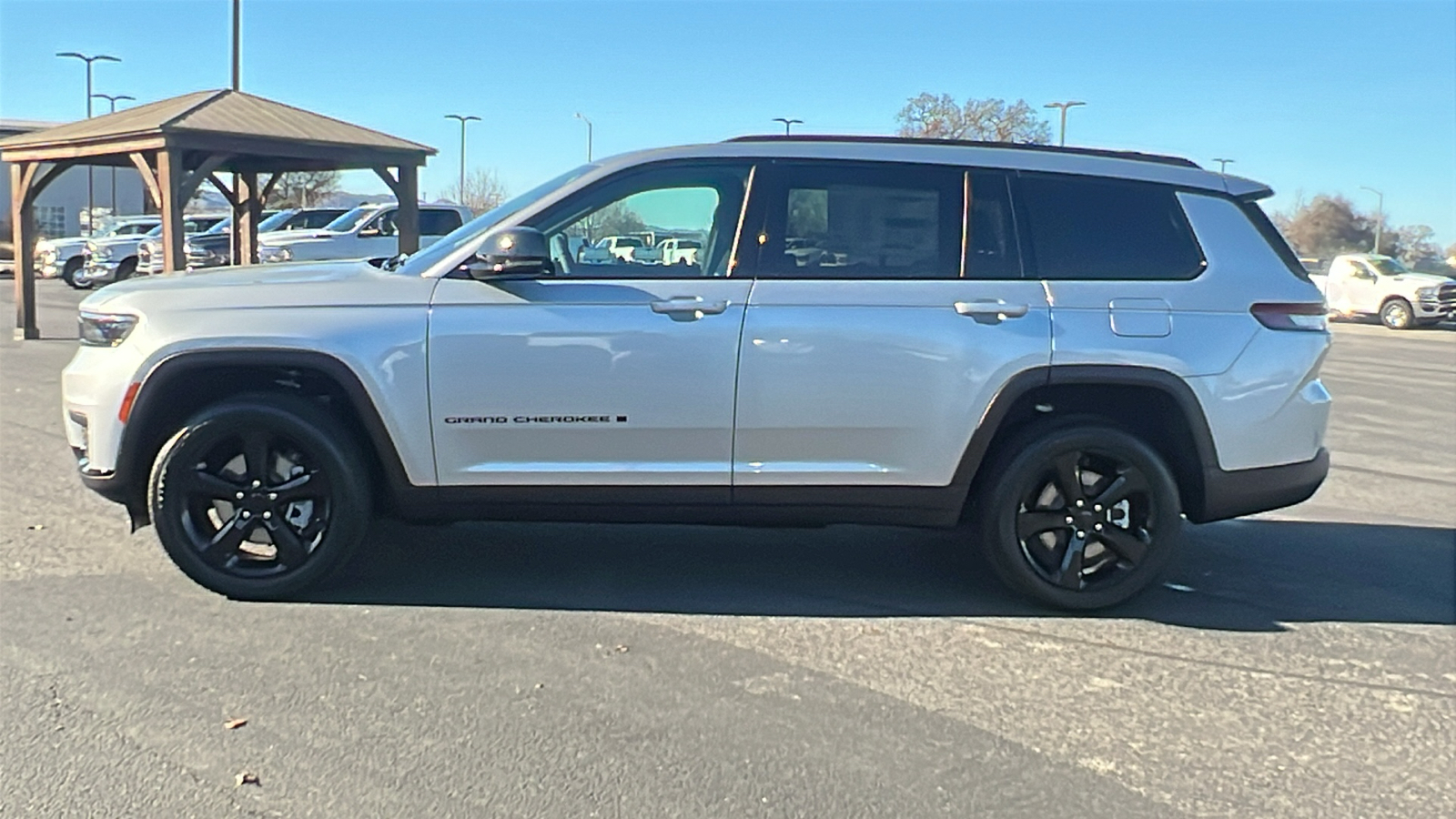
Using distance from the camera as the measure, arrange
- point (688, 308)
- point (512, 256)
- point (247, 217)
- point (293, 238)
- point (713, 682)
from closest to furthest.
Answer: point (713, 682), point (512, 256), point (688, 308), point (247, 217), point (293, 238)

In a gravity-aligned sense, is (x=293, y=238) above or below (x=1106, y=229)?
above

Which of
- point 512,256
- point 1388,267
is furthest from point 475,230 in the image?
point 1388,267

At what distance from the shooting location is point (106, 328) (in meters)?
4.74

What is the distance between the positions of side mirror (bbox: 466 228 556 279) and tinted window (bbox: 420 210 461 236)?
1623 centimetres

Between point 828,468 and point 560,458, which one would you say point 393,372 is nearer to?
point 560,458

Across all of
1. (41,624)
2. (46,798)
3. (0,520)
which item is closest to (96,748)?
(46,798)

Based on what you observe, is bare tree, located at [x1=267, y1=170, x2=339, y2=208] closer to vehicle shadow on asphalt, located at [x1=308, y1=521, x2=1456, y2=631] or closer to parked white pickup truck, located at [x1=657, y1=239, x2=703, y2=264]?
vehicle shadow on asphalt, located at [x1=308, y1=521, x2=1456, y2=631]

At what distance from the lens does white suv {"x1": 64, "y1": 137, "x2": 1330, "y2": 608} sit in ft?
15.2

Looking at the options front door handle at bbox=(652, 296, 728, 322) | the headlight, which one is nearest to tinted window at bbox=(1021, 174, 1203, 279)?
front door handle at bbox=(652, 296, 728, 322)

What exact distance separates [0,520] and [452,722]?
358 centimetres

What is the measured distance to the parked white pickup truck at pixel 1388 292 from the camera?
1065 inches

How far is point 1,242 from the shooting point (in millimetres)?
50344

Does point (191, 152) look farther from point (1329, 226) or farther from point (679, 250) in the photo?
point (1329, 226)

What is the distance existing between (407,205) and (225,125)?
2793 mm
